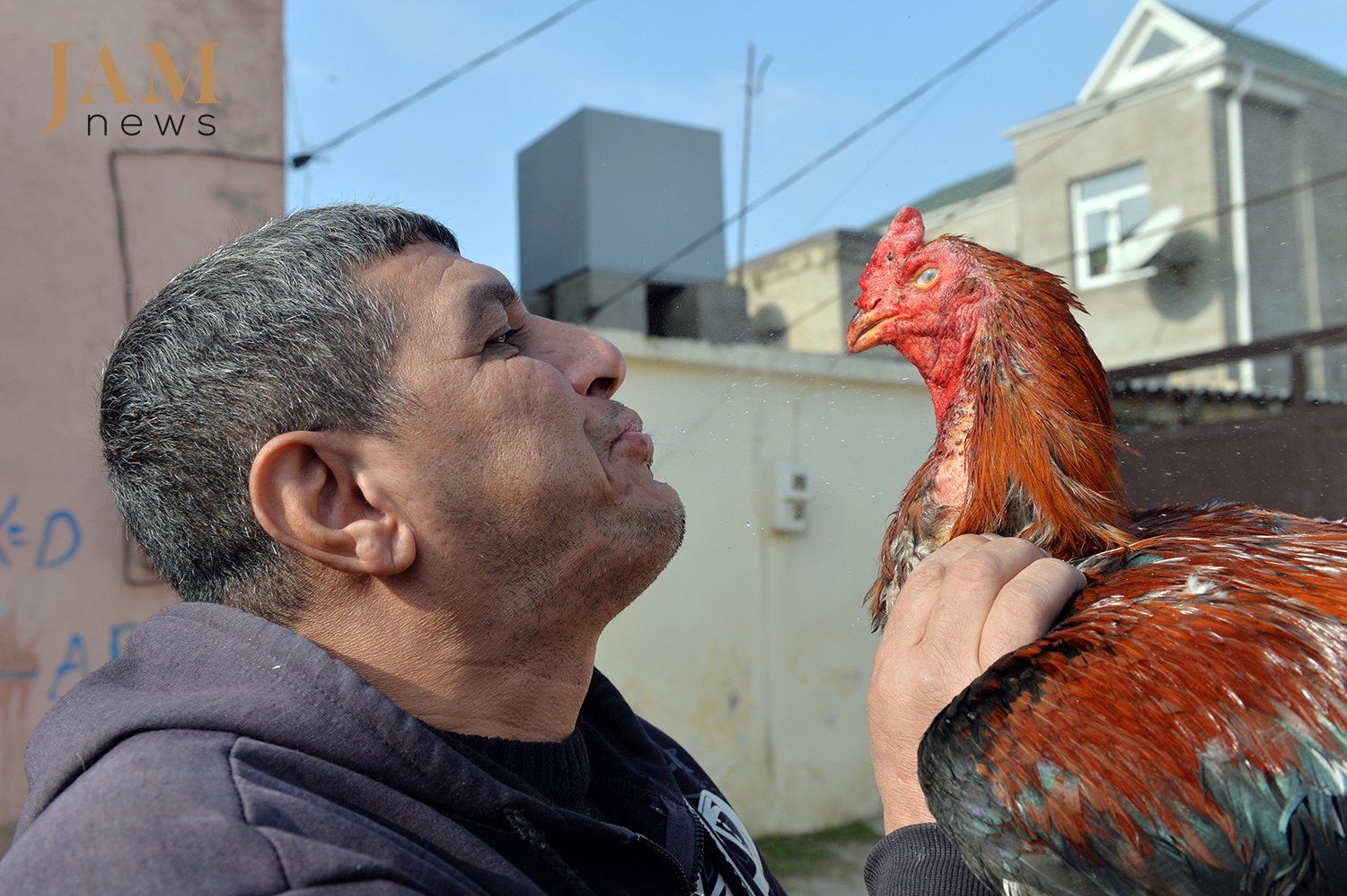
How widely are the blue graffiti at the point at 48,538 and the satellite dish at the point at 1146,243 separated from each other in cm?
950

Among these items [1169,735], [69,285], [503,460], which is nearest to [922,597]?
[1169,735]

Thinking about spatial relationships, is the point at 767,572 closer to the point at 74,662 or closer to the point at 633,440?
the point at 74,662

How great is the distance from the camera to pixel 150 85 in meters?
4.67

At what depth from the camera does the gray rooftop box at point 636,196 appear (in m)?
6.48

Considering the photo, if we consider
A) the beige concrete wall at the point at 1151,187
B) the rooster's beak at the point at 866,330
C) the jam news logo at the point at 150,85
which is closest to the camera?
the rooster's beak at the point at 866,330

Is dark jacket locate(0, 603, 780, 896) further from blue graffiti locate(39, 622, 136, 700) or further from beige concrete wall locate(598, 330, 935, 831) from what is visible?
beige concrete wall locate(598, 330, 935, 831)

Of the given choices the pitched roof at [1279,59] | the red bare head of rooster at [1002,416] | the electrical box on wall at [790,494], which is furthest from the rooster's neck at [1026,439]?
the pitched roof at [1279,59]

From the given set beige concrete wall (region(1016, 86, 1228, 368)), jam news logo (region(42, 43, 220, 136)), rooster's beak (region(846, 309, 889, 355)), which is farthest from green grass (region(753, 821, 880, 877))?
beige concrete wall (region(1016, 86, 1228, 368))

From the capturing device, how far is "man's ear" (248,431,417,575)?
4.26 feet

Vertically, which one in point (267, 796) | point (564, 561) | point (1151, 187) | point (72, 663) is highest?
point (1151, 187)

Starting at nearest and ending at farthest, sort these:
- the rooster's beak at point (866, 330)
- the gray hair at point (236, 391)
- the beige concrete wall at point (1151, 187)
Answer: the gray hair at point (236, 391), the rooster's beak at point (866, 330), the beige concrete wall at point (1151, 187)

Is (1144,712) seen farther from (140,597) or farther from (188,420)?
(140,597)

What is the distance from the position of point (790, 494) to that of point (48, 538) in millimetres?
4267

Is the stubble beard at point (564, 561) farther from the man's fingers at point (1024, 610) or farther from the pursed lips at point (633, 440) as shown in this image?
the man's fingers at point (1024, 610)
